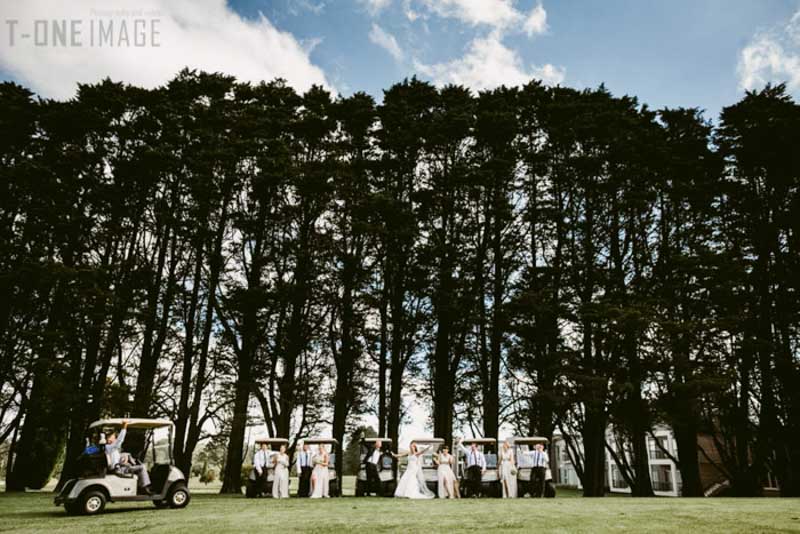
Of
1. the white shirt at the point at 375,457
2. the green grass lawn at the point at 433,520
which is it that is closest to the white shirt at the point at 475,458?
the white shirt at the point at 375,457

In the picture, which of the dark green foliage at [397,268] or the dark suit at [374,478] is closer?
the dark suit at [374,478]

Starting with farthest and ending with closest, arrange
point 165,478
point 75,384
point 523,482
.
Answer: point 75,384
point 523,482
point 165,478

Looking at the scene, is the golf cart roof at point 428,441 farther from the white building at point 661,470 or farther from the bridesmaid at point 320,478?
the white building at point 661,470

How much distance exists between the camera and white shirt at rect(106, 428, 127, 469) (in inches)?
428

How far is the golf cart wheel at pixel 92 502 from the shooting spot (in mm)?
10227

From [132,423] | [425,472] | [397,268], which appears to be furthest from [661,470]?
[132,423]

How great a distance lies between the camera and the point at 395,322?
22.6m

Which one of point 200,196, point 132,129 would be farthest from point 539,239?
point 132,129

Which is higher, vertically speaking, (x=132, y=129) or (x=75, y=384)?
(x=132, y=129)

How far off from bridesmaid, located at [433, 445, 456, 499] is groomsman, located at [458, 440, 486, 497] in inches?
23.7

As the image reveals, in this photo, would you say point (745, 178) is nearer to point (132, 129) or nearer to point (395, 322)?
point (395, 322)

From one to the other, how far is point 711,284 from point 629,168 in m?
5.93

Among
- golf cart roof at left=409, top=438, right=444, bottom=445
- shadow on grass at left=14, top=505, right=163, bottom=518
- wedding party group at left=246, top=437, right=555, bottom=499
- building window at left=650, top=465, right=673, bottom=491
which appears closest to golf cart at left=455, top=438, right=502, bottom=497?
wedding party group at left=246, top=437, right=555, bottom=499

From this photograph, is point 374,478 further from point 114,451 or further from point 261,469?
point 114,451
